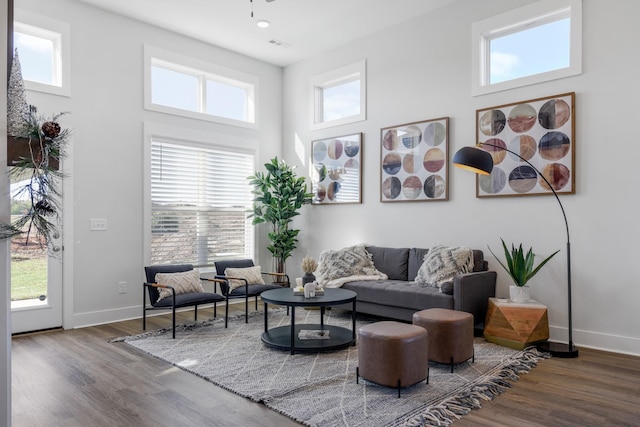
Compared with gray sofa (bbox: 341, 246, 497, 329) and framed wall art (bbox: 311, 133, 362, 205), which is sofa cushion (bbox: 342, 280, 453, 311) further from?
framed wall art (bbox: 311, 133, 362, 205)

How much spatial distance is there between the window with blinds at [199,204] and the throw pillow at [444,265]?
297 centimetres

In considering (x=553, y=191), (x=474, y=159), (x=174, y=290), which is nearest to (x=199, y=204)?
(x=174, y=290)

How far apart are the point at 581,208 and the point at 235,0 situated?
Answer: 4.22 m

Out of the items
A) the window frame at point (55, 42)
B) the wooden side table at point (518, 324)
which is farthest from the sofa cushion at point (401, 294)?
the window frame at point (55, 42)

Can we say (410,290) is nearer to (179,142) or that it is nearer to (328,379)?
(328,379)

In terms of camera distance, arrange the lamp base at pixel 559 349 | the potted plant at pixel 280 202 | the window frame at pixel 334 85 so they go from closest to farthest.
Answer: the lamp base at pixel 559 349
the window frame at pixel 334 85
the potted plant at pixel 280 202

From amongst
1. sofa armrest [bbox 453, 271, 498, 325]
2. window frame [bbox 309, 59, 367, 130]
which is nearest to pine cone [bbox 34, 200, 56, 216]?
sofa armrest [bbox 453, 271, 498, 325]

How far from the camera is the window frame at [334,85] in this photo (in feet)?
19.7

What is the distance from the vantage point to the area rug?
105 inches

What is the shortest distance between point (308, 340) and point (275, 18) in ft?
12.6

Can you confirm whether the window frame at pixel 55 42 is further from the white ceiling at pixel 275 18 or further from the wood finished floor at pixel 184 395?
the wood finished floor at pixel 184 395

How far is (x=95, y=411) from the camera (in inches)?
107

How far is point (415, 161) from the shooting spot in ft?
17.7

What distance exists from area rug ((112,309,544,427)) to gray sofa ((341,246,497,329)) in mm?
448
